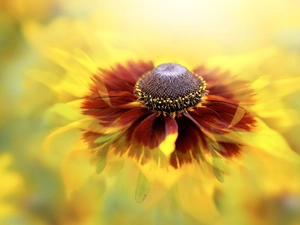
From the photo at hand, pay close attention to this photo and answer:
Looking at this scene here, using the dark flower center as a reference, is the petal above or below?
below

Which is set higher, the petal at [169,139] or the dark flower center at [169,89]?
the dark flower center at [169,89]

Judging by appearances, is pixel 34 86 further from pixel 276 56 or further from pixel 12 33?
pixel 276 56

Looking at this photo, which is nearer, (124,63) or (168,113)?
(168,113)

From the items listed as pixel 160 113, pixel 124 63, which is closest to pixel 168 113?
pixel 160 113

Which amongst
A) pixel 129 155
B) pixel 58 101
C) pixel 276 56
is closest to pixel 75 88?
pixel 58 101

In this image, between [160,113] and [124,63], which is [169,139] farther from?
[124,63]
